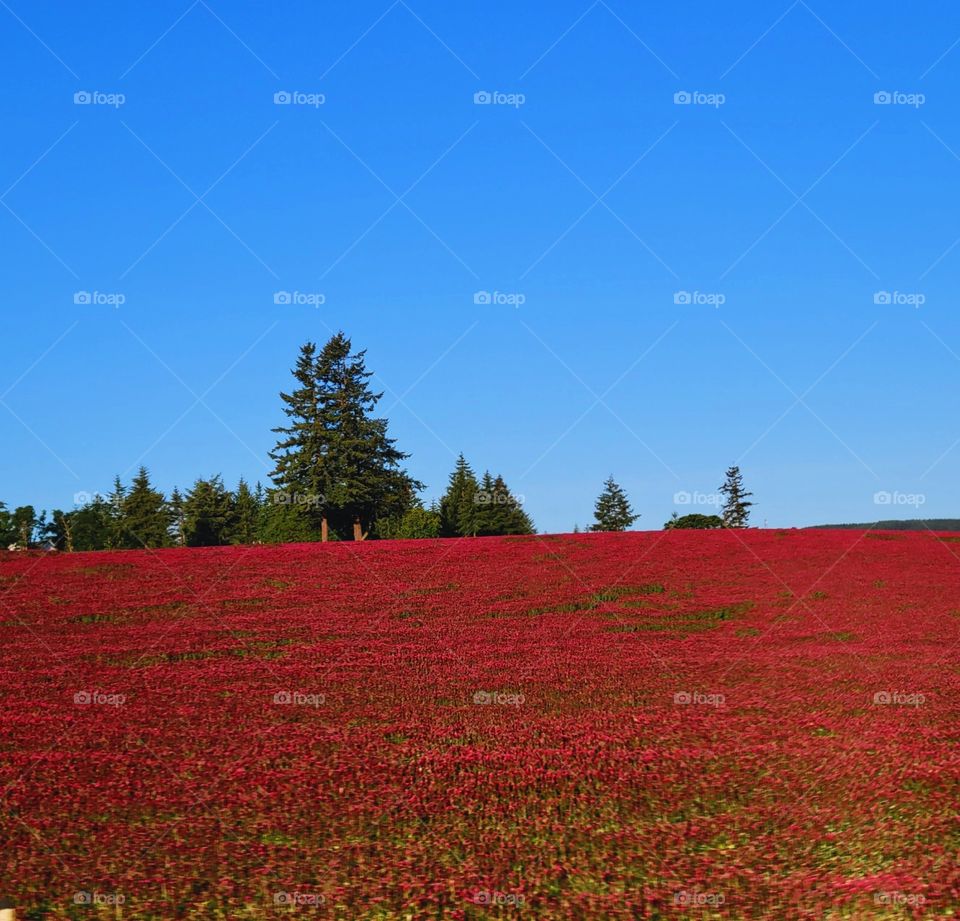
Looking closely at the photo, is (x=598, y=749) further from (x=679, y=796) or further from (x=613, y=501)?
(x=613, y=501)

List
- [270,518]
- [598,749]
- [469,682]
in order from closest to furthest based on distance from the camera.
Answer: [598,749] → [469,682] → [270,518]

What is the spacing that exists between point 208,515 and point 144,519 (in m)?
7.54

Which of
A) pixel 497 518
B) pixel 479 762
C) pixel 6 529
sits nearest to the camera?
pixel 479 762

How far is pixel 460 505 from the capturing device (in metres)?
88.8

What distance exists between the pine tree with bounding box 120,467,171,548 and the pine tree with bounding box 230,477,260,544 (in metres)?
6.73

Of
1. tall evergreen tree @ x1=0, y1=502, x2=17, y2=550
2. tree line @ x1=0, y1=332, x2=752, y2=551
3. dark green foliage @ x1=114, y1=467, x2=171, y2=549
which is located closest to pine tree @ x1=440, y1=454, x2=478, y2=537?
tree line @ x1=0, y1=332, x2=752, y2=551

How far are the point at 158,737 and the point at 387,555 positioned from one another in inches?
1083

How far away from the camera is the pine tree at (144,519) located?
297 ft

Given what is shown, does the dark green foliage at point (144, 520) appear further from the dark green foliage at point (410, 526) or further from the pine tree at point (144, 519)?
the dark green foliage at point (410, 526)

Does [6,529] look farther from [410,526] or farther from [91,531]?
[410,526]

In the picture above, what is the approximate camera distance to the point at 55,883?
25.7 feet

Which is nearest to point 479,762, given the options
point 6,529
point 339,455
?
point 339,455

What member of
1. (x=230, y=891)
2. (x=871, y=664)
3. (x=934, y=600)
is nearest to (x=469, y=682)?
(x=871, y=664)

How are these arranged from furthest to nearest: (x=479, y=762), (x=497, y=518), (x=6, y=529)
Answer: (x=6, y=529), (x=497, y=518), (x=479, y=762)
